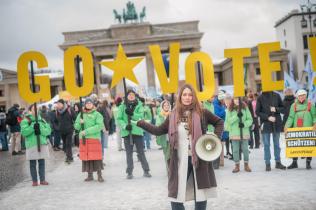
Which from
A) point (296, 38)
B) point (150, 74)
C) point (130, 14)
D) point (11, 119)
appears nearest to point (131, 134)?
point (11, 119)

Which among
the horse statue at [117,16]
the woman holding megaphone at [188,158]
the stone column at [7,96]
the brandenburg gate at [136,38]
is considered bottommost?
the woman holding megaphone at [188,158]

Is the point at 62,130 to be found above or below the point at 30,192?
above

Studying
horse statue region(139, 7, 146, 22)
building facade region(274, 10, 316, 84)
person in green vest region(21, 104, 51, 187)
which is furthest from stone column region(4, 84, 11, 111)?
person in green vest region(21, 104, 51, 187)

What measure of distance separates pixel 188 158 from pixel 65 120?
830 centimetres

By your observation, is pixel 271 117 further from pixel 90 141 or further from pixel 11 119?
pixel 11 119

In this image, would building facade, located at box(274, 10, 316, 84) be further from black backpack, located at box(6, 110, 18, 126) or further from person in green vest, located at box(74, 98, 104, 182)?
person in green vest, located at box(74, 98, 104, 182)

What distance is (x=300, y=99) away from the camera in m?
8.68

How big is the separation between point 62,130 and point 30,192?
4.42 metres

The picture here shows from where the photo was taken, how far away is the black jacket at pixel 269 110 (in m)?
8.80

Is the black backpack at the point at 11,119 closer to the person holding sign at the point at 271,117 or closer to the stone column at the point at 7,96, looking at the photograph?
the person holding sign at the point at 271,117

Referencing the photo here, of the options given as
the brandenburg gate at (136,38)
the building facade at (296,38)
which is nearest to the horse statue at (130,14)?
the brandenburg gate at (136,38)

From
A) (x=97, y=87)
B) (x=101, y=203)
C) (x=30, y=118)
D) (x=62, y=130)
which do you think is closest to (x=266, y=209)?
(x=101, y=203)

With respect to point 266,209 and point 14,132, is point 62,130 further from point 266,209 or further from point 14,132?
point 266,209

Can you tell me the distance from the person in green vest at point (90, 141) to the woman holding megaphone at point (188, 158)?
425 cm
